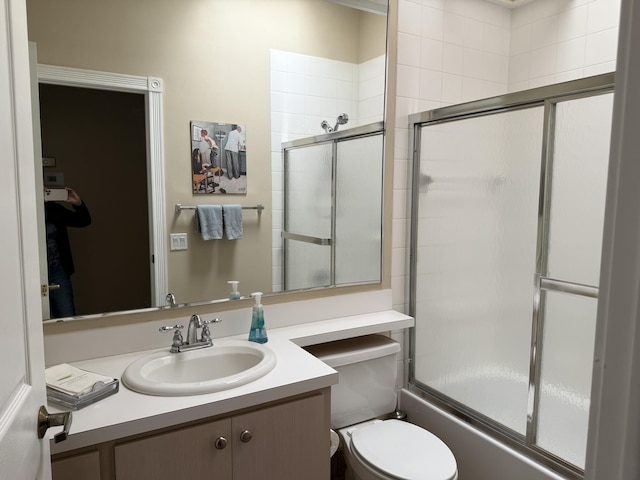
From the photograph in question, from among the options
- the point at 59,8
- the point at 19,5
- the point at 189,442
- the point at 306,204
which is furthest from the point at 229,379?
the point at 59,8

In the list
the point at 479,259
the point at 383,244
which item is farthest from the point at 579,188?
the point at 383,244

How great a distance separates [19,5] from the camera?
0.76 metres

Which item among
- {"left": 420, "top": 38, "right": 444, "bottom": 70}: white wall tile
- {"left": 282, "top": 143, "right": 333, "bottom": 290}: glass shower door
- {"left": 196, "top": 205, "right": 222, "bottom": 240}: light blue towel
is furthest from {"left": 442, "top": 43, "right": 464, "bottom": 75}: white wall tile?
{"left": 196, "top": 205, "right": 222, "bottom": 240}: light blue towel

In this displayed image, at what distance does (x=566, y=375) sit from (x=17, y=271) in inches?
67.1

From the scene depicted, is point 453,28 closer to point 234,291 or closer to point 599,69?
point 599,69

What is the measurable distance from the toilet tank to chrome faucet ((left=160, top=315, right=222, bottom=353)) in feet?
1.46

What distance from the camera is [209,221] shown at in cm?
173

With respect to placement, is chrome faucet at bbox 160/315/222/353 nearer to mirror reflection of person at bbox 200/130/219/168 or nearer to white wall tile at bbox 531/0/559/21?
mirror reflection of person at bbox 200/130/219/168

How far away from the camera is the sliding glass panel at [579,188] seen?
1495 millimetres

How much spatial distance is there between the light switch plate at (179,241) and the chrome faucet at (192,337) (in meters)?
0.26

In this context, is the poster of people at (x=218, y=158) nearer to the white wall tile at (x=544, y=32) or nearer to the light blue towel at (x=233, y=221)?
the light blue towel at (x=233, y=221)

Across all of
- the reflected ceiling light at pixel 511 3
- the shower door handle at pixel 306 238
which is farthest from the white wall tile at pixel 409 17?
the shower door handle at pixel 306 238

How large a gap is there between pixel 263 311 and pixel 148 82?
0.92 m

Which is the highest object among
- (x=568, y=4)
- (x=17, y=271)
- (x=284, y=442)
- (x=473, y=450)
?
(x=568, y=4)
